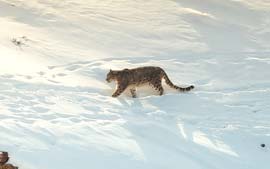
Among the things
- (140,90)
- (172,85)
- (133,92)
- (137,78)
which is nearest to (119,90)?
(133,92)

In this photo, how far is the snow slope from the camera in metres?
8.54

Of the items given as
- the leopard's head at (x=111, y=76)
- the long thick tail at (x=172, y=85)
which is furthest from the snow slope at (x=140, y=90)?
the leopard's head at (x=111, y=76)

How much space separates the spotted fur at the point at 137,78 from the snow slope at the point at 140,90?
18 cm

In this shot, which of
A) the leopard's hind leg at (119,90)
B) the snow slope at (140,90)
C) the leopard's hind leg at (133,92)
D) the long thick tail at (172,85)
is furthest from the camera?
the long thick tail at (172,85)

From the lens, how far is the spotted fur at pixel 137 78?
10.7 meters

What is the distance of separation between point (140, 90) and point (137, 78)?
1.73 feet

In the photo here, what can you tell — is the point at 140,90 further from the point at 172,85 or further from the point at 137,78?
the point at 172,85

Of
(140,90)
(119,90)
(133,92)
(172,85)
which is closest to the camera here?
(119,90)

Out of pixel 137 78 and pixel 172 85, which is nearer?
pixel 137 78

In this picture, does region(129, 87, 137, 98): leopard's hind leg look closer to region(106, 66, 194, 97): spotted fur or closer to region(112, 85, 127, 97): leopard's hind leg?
region(106, 66, 194, 97): spotted fur

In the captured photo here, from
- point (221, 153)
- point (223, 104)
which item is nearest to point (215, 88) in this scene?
point (223, 104)

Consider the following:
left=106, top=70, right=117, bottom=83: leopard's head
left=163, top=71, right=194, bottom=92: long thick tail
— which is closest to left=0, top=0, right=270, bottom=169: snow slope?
left=163, top=71, right=194, bottom=92: long thick tail

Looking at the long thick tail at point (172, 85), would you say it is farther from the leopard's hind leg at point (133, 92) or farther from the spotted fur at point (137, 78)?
the leopard's hind leg at point (133, 92)

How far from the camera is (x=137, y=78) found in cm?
1073
